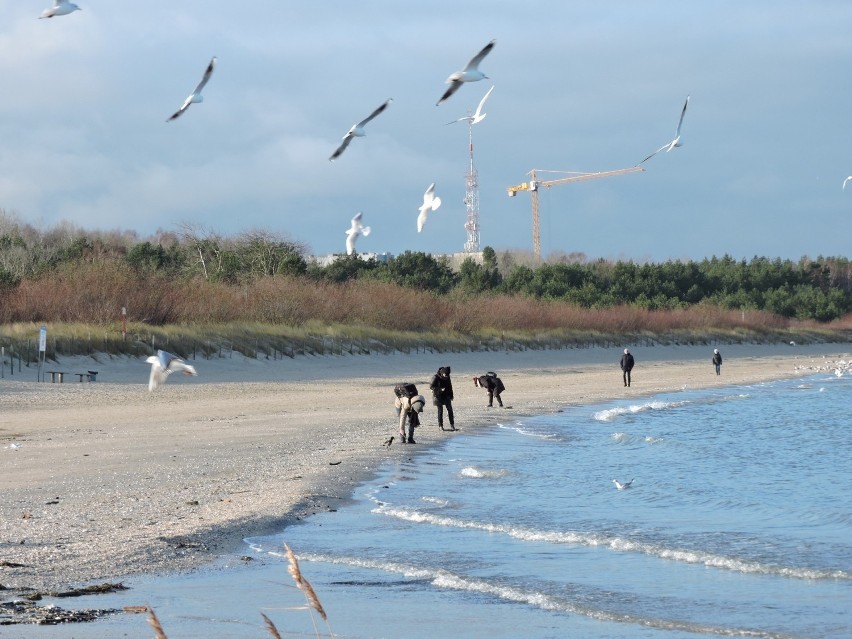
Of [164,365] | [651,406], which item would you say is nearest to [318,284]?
[651,406]

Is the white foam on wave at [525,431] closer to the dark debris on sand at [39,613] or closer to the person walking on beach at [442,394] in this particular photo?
the person walking on beach at [442,394]

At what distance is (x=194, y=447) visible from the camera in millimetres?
19172

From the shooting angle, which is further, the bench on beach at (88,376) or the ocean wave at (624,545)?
the bench on beach at (88,376)

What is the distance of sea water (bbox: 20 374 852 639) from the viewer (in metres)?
8.63

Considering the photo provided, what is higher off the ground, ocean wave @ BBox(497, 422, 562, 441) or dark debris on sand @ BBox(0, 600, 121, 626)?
dark debris on sand @ BBox(0, 600, 121, 626)

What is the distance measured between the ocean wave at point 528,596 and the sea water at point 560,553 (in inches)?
1.0

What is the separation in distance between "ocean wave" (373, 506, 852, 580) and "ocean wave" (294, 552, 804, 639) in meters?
1.89

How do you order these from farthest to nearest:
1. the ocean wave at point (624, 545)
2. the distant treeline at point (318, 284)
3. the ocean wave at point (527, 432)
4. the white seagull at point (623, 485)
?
the distant treeline at point (318, 284)
the ocean wave at point (527, 432)
the white seagull at point (623, 485)
the ocean wave at point (624, 545)

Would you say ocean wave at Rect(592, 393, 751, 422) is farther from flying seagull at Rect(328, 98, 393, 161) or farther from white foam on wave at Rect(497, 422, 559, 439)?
flying seagull at Rect(328, 98, 393, 161)

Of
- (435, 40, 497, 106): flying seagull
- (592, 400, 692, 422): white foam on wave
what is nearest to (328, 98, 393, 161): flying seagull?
(435, 40, 497, 106): flying seagull

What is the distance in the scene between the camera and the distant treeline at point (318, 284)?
41.9m

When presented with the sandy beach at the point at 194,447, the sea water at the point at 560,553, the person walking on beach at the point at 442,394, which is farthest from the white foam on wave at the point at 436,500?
the person walking on beach at the point at 442,394

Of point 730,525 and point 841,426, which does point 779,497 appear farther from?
point 841,426

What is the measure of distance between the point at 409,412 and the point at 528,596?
10557 mm
